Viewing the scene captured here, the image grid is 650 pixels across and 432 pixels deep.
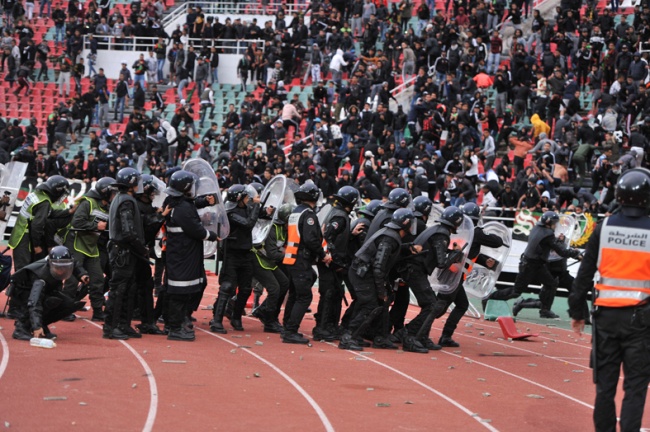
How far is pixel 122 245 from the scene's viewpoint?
Result: 12086 mm

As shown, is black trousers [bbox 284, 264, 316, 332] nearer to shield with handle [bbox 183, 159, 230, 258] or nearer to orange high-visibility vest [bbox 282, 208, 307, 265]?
orange high-visibility vest [bbox 282, 208, 307, 265]

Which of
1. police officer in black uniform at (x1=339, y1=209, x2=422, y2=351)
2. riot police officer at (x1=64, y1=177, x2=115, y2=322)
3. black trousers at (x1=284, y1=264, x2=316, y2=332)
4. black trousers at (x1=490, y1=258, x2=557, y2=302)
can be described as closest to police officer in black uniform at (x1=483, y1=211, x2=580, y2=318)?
black trousers at (x1=490, y1=258, x2=557, y2=302)

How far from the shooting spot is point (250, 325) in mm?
14461

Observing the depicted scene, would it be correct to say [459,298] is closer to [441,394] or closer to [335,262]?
[335,262]

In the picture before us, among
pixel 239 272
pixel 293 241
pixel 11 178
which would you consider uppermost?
pixel 11 178

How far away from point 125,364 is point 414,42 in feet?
69.5

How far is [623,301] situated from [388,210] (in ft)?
18.2

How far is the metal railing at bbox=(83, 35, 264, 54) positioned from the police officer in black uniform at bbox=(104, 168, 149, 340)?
71.9 feet

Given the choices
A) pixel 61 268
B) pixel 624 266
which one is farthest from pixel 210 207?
pixel 624 266

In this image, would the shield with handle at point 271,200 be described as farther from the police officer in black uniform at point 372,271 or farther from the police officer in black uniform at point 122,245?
the police officer in black uniform at point 122,245

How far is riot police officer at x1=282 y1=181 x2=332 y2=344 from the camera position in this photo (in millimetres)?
12711

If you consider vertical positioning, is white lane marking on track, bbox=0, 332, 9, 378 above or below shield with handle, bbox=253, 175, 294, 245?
below

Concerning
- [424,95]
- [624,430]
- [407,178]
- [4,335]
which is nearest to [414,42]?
[424,95]

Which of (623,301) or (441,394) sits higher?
(623,301)
